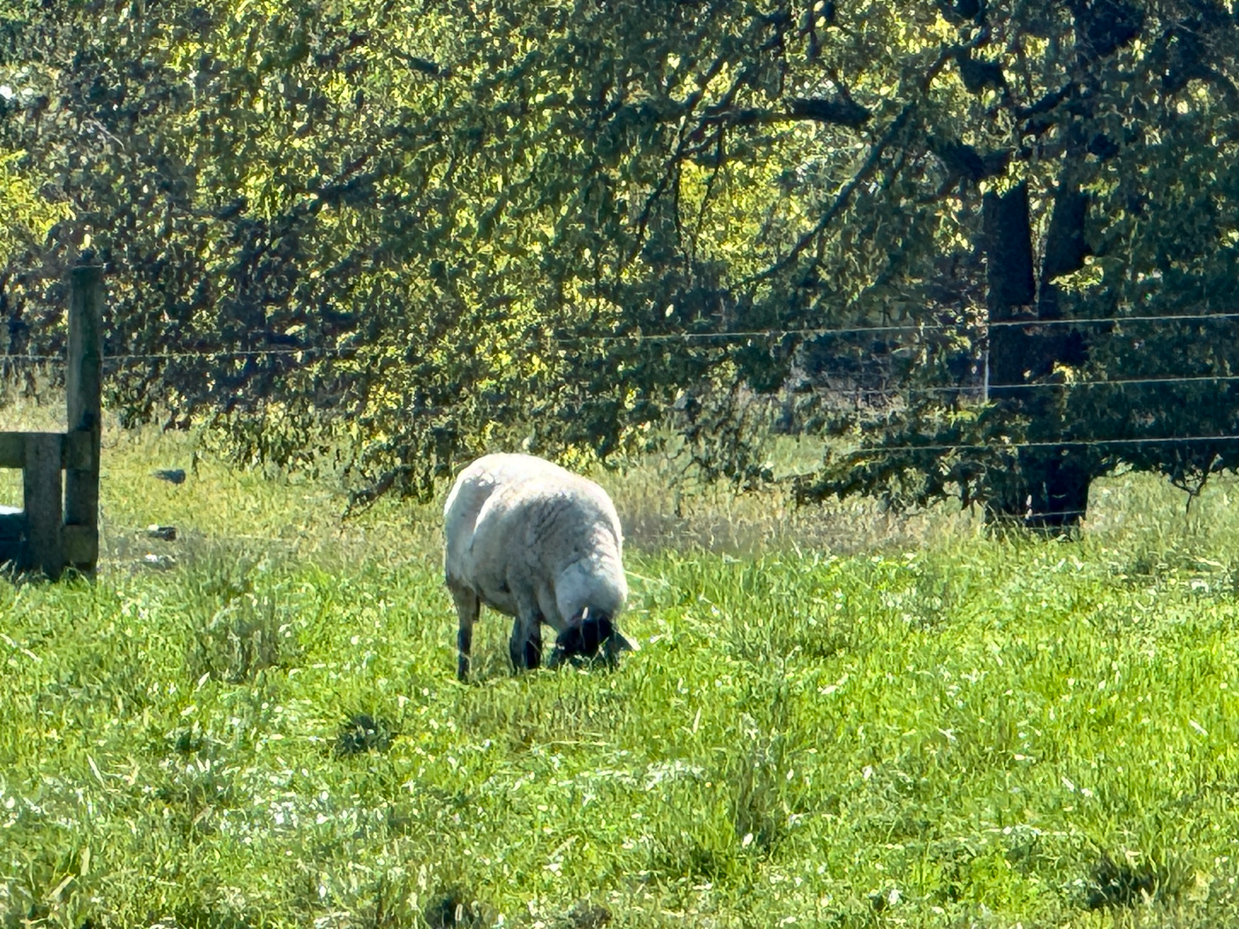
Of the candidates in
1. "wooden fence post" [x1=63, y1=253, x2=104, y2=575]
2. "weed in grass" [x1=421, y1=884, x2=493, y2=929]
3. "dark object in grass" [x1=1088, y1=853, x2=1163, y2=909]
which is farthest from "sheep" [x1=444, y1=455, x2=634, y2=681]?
"dark object in grass" [x1=1088, y1=853, x2=1163, y2=909]

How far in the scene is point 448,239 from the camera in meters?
13.6

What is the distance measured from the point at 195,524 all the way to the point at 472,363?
4401 mm

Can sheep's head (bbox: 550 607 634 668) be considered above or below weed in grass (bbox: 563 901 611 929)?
above

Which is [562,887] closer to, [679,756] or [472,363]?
[679,756]

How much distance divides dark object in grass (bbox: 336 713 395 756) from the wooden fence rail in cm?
432

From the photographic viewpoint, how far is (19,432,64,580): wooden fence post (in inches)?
426

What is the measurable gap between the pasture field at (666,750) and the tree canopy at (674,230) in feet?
8.85

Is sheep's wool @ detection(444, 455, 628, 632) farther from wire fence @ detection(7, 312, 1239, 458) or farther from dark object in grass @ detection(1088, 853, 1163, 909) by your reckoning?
wire fence @ detection(7, 312, 1239, 458)

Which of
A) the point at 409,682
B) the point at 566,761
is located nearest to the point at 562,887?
the point at 566,761

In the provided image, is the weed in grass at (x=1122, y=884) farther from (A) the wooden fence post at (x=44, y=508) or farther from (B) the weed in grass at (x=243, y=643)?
(A) the wooden fence post at (x=44, y=508)

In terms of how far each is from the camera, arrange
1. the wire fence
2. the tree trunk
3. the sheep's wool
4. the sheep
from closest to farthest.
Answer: the sheep < the sheep's wool < the wire fence < the tree trunk

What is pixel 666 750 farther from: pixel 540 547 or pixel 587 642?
pixel 540 547

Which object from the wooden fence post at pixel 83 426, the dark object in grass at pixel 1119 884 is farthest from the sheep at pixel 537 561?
the dark object in grass at pixel 1119 884

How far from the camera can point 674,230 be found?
13.8m
